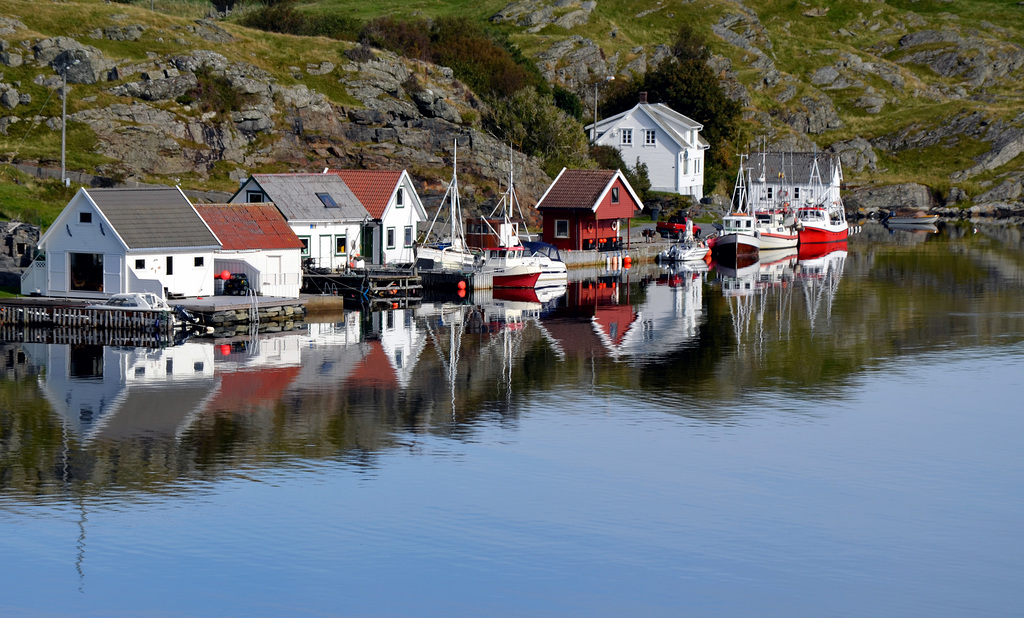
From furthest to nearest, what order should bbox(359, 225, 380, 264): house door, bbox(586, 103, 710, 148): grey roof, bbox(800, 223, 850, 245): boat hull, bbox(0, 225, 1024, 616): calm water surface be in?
bbox(586, 103, 710, 148): grey roof, bbox(800, 223, 850, 245): boat hull, bbox(359, 225, 380, 264): house door, bbox(0, 225, 1024, 616): calm water surface

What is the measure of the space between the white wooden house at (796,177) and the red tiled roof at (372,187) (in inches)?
2521

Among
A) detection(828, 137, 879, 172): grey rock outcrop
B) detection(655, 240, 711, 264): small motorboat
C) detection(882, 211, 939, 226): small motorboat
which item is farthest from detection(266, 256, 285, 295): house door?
detection(828, 137, 879, 172): grey rock outcrop

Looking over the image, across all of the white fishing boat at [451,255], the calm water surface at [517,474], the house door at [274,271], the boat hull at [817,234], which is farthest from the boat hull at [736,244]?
the house door at [274,271]

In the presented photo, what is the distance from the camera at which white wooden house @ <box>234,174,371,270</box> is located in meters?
71.7

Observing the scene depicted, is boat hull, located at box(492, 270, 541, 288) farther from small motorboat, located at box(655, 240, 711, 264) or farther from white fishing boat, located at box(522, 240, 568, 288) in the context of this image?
small motorboat, located at box(655, 240, 711, 264)

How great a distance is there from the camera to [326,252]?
7381cm

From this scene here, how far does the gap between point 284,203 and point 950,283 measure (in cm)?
4231

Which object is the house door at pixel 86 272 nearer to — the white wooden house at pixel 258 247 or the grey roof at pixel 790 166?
the white wooden house at pixel 258 247

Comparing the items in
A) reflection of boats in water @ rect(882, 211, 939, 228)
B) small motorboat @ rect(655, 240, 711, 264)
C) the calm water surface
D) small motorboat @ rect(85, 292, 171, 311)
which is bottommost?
the calm water surface

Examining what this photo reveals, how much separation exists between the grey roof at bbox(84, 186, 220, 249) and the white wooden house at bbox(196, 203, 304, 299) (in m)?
1.78

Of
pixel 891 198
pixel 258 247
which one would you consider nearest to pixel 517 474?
pixel 258 247

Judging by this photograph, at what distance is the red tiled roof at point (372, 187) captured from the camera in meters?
76.4

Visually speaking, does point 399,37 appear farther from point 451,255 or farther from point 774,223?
point 451,255

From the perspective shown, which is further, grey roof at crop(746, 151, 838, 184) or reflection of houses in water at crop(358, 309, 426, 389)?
grey roof at crop(746, 151, 838, 184)
